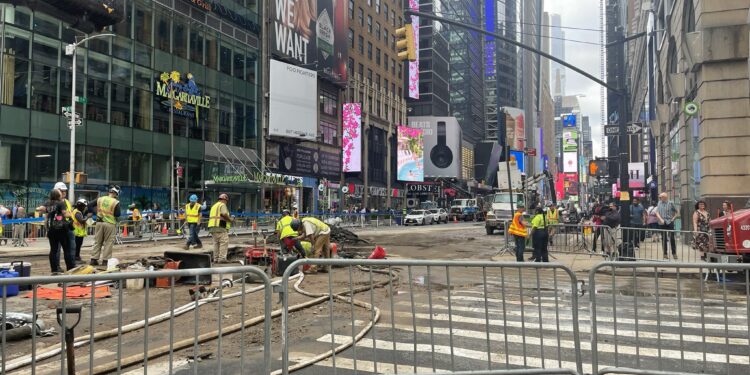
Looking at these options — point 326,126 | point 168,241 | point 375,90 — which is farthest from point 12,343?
point 375,90

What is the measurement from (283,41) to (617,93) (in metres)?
36.7

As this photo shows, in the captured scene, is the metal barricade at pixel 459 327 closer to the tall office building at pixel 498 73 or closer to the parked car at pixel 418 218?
the parked car at pixel 418 218

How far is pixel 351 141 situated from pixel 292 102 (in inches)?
471

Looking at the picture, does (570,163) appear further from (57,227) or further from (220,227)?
(57,227)

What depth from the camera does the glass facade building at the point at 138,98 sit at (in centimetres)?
2714

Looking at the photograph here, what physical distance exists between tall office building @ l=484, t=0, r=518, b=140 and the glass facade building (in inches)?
3636

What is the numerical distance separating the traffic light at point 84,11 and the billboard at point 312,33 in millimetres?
17361

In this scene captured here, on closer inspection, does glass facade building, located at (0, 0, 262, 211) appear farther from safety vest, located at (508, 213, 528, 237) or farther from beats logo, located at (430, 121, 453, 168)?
beats logo, located at (430, 121, 453, 168)

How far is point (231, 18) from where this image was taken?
139 ft

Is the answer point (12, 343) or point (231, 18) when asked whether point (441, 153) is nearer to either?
point (231, 18)

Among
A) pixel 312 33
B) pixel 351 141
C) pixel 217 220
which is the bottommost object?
pixel 217 220

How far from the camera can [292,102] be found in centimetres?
4638

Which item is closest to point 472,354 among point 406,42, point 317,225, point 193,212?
point 317,225

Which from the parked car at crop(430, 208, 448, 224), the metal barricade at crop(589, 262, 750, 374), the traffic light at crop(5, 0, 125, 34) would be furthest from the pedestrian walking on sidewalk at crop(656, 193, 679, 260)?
the parked car at crop(430, 208, 448, 224)
